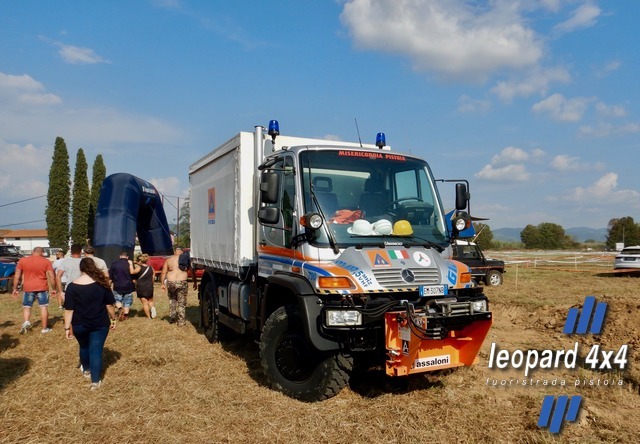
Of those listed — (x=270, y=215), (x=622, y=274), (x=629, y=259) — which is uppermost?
(x=270, y=215)

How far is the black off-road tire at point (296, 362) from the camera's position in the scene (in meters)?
5.18

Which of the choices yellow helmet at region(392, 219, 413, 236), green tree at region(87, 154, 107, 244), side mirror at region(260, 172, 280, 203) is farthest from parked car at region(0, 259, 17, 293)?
green tree at region(87, 154, 107, 244)

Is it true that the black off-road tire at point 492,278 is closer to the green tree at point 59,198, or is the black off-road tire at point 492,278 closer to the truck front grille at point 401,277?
the truck front grille at point 401,277

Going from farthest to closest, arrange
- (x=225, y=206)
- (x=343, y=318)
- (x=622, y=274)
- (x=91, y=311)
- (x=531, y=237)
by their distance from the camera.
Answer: (x=531, y=237)
(x=622, y=274)
(x=225, y=206)
(x=91, y=311)
(x=343, y=318)

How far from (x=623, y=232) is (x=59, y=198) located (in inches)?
2613

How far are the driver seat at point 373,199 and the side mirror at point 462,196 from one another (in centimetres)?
94

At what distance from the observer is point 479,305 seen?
5.36 metres

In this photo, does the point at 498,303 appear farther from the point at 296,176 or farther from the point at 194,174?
the point at 296,176

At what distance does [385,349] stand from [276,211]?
197cm

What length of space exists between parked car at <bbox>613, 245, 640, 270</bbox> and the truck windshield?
1819cm

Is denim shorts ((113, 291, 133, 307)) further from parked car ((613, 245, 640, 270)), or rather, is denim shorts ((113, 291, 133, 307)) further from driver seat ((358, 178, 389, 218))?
parked car ((613, 245, 640, 270))

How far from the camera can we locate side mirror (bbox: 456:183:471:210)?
20.5ft

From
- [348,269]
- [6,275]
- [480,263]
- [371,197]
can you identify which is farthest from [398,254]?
[6,275]

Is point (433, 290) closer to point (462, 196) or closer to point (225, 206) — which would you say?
point (462, 196)
